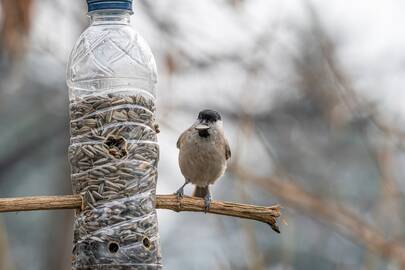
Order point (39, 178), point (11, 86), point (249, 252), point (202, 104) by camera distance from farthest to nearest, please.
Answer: point (39, 178) < point (11, 86) < point (202, 104) < point (249, 252)

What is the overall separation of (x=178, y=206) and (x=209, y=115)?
6.93 ft

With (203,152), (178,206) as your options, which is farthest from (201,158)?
(178,206)

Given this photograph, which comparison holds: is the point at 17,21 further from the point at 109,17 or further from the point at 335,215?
the point at 335,215

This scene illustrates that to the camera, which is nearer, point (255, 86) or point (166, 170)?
point (255, 86)

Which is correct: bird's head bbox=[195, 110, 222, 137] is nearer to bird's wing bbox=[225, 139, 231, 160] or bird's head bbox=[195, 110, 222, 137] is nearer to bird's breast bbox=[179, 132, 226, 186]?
bird's breast bbox=[179, 132, 226, 186]

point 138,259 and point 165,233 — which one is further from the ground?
point 165,233

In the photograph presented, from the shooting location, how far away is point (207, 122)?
727 centimetres

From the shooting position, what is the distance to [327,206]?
26.7ft

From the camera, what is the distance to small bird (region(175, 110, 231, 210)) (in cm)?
725

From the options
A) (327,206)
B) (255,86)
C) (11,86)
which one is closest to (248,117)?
(255,86)

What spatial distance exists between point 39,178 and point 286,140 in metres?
3.88

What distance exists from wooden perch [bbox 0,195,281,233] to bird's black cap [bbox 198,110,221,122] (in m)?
1.88

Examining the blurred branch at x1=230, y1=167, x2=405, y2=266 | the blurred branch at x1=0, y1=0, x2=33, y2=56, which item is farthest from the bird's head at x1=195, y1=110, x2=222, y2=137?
the blurred branch at x1=0, y1=0, x2=33, y2=56

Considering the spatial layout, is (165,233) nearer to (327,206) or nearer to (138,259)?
(327,206)
